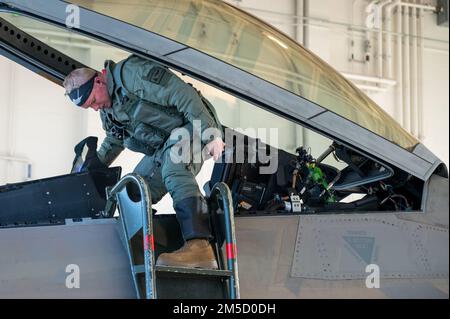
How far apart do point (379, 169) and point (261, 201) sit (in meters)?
0.58

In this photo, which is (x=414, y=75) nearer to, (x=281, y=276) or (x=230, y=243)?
(x=281, y=276)

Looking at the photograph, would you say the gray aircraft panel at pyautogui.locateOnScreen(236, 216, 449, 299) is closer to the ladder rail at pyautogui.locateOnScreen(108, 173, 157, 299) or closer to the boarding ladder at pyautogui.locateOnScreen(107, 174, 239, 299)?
the boarding ladder at pyautogui.locateOnScreen(107, 174, 239, 299)

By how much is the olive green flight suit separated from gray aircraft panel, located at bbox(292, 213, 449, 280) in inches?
18.1

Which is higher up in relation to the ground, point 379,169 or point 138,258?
point 379,169

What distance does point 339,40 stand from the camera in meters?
9.33

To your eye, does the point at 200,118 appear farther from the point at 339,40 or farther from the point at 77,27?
the point at 339,40

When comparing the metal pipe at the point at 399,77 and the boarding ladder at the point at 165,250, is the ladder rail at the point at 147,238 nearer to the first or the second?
the boarding ladder at the point at 165,250

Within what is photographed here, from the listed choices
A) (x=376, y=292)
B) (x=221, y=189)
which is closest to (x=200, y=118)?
(x=221, y=189)

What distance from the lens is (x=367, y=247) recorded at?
2879 mm

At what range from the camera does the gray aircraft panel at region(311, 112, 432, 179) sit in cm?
285

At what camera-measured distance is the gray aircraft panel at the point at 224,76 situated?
8.54ft

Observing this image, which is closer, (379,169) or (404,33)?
(379,169)
